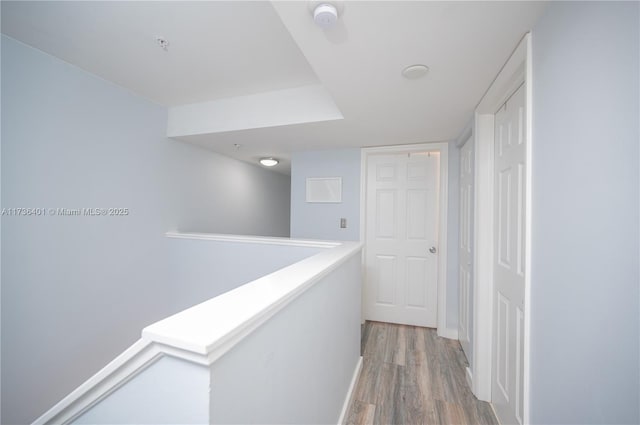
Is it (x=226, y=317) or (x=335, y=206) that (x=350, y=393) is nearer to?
(x=226, y=317)

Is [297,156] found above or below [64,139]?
above

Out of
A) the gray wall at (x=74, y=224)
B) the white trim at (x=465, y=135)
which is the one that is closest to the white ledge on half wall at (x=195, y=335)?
the gray wall at (x=74, y=224)

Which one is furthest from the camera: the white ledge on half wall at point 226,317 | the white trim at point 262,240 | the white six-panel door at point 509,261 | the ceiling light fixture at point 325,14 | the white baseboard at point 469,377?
the white trim at point 262,240

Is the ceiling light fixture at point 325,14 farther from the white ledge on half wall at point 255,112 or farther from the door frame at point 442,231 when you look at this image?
the door frame at point 442,231

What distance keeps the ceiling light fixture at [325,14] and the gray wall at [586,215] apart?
30.6 inches

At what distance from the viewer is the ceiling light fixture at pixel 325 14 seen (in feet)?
3.03

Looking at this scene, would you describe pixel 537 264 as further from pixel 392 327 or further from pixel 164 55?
pixel 164 55

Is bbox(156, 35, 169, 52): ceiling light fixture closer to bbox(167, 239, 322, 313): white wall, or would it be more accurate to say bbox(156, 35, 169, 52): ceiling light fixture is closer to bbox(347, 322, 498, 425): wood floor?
bbox(167, 239, 322, 313): white wall

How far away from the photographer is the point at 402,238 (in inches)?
113

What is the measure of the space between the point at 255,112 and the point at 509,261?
2308 mm

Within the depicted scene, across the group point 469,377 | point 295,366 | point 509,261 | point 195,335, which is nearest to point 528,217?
point 509,261

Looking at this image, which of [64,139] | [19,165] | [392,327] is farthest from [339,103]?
[392,327]

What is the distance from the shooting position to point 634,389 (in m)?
0.54

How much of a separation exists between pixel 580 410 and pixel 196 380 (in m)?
1.05
